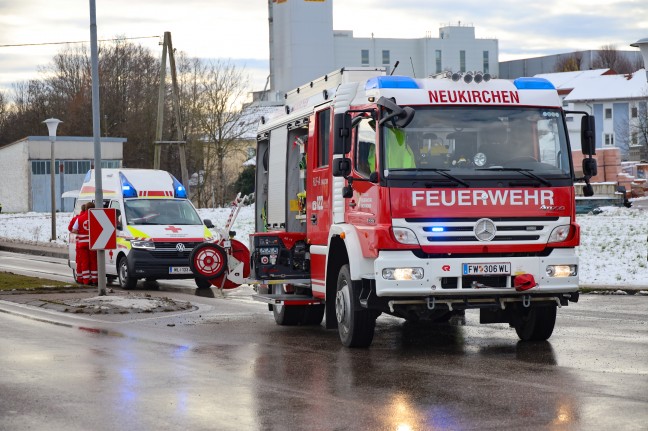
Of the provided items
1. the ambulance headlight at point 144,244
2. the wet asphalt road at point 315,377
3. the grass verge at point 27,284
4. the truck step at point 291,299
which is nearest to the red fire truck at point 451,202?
the wet asphalt road at point 315,377

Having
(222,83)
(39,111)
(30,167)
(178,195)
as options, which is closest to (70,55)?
(39,111)

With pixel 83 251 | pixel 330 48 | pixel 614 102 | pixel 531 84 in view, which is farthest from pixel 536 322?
pixel 330 48

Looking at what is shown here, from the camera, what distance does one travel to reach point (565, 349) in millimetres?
12242

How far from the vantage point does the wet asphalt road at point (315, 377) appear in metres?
8.17

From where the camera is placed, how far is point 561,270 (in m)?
12.1

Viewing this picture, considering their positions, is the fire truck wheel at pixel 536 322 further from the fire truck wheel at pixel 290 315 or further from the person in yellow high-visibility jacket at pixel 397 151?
the fire truck wheel at pixel 290 315

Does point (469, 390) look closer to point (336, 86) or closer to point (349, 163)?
point (349, 163)

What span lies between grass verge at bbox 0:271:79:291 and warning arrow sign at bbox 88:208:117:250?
384 cm

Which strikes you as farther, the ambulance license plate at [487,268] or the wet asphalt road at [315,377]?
the ambulance license plate at [487,268]

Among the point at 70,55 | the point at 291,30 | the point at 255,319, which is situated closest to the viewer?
the point at 255,319

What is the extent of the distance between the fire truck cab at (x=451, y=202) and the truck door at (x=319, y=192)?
27 centimetres

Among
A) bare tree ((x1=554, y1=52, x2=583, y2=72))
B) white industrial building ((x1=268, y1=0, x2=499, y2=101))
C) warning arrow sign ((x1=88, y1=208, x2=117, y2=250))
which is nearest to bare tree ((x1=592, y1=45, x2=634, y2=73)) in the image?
bare tree ((x1=554, y1=52, x2=583, y2=72))

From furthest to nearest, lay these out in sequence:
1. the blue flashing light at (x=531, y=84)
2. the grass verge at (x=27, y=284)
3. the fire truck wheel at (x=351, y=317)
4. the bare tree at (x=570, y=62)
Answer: the bare tree at (x=570, y=62)
the grass verge at (x=27, y=284)
the blue flashing light at (x=531, y=84)
the fire truck wheel at (x=351, y=317)

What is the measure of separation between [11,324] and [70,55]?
8069cm
